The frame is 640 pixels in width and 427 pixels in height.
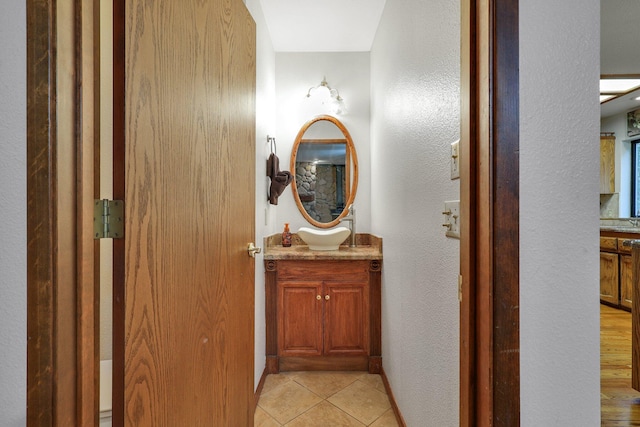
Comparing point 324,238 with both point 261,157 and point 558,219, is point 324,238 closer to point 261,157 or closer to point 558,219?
point 261,157

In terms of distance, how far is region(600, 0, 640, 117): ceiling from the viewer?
1925mm

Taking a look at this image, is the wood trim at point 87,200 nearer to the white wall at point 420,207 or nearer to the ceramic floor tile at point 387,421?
the white wall at point 420,207

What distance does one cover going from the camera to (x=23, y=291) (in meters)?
0.59

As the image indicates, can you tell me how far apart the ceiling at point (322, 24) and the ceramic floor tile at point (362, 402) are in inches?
99.8

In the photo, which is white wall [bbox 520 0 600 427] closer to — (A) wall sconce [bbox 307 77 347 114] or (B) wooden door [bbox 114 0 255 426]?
(B) wooden door [bbox 114 0 255 426]

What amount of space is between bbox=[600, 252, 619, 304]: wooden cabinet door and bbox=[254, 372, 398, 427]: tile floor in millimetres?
3375

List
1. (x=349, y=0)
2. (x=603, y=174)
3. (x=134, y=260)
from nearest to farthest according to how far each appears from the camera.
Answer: (x=134, y=260)
(x=349, y=0)
(x=603, y=174)

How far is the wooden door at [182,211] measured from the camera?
704mm

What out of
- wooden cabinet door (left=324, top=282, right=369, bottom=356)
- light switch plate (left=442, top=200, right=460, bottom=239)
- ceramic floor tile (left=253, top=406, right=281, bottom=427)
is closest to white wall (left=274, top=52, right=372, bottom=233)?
wooden cabinet door (left=324, top=282, right=369, bottom=356)

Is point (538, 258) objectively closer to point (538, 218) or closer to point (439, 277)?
point (538, 218)

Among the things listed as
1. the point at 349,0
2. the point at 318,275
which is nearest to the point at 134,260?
the point at 318,275

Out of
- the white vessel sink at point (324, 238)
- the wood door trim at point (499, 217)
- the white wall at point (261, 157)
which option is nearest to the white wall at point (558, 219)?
the wood door trim at point (499, 217)

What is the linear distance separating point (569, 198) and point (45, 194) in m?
1.02

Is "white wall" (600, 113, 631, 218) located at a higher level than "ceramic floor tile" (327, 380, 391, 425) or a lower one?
higher
